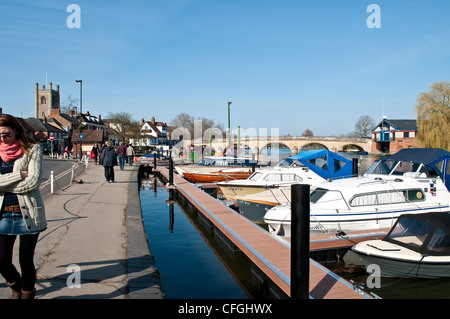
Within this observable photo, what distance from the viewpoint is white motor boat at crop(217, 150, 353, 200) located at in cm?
1658

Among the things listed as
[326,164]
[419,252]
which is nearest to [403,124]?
[326,164]

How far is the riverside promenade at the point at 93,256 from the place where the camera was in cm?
497

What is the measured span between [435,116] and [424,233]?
117 feet

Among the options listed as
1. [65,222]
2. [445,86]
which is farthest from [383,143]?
[65,222]

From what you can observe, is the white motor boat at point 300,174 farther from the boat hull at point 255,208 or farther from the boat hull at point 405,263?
the boat hull at point 405,263

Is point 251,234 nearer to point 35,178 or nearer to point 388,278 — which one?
point 388,278

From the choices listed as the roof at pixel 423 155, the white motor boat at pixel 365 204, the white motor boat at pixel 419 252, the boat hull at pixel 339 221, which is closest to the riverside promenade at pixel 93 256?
the boat hull at pixel 339 221

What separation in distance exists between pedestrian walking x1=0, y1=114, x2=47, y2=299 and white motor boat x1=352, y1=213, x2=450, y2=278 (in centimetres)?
683

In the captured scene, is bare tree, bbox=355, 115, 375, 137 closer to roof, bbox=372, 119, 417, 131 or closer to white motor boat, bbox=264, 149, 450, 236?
roof, bbox=372, 119, 417, 131

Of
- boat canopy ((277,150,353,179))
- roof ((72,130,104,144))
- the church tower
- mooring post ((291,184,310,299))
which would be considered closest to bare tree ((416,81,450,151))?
boat canopy ((277,150,353,179))

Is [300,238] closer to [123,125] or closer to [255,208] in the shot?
[255,208]

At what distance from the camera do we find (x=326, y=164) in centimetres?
1703
